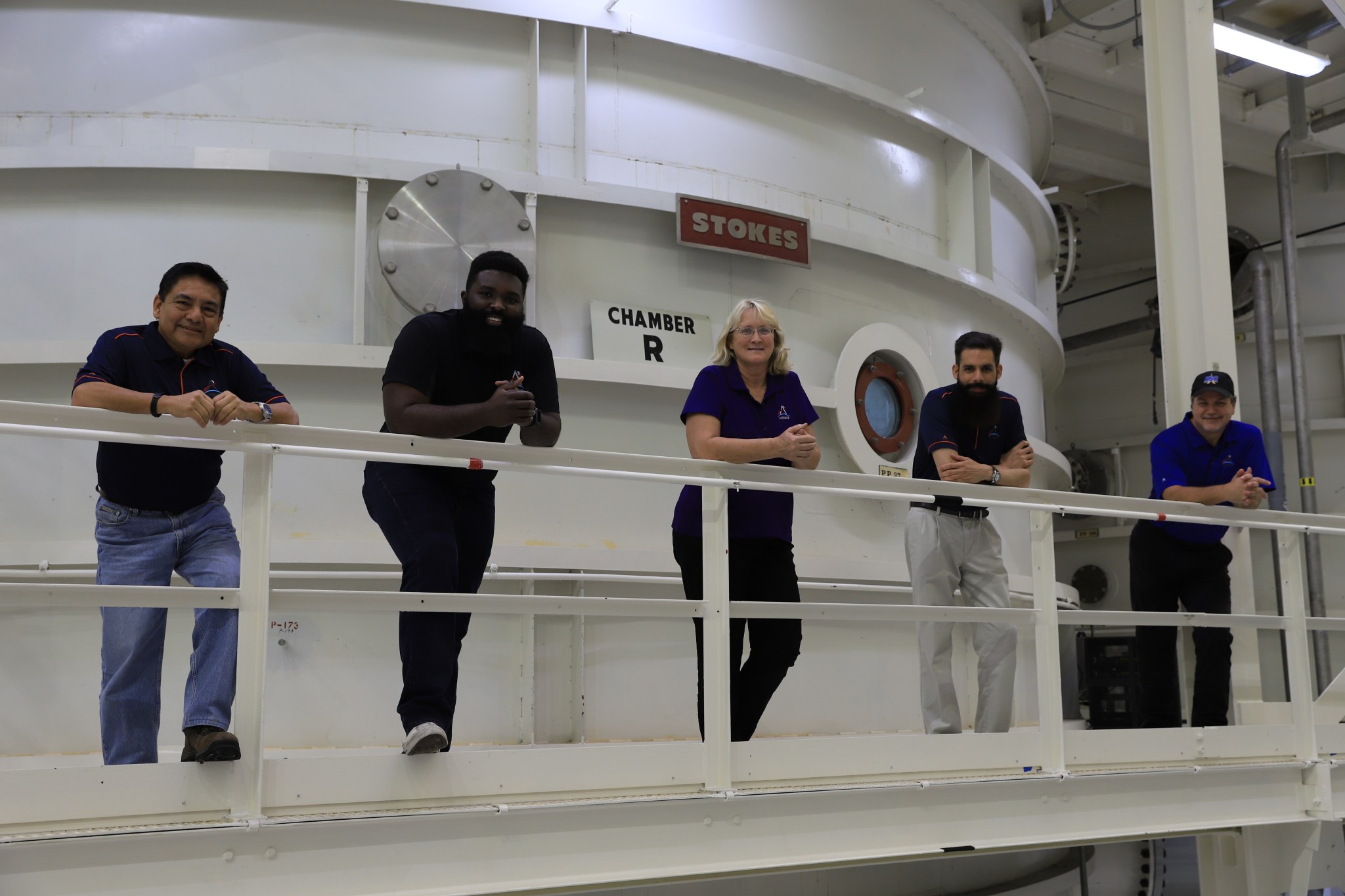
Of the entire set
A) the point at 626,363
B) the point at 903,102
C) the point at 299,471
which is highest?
the point at 903,102

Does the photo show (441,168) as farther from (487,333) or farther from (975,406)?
(975,406)

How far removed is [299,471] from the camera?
582 cm

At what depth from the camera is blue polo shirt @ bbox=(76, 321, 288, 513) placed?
3.32 m

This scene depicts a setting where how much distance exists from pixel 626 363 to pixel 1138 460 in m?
10.4

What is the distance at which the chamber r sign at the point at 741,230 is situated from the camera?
668 cm

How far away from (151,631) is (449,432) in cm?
99

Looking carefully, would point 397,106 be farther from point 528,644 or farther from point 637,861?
point 637,861

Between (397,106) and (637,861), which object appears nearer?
(637,861)

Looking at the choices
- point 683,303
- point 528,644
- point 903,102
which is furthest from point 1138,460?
point 528,644

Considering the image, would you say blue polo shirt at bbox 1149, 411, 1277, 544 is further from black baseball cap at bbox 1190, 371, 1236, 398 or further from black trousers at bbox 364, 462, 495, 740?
black trousers at bbox 364, 462, 495, 740

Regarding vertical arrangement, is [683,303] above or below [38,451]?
above

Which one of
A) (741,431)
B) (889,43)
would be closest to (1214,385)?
(741,431)

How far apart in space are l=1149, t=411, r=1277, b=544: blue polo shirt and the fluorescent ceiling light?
14.2ft

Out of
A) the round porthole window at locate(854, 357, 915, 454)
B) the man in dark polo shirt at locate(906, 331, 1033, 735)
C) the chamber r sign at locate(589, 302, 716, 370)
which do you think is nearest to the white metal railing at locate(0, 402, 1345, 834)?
the man in dark polo shirt at locate(906, 331, 1033, 735)
